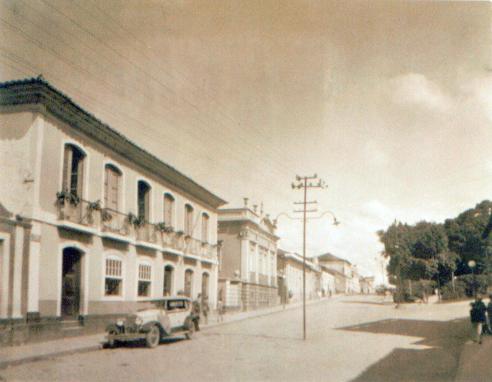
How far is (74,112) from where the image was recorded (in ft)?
55.7

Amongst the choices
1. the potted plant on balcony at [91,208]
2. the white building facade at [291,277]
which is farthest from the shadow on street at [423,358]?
the white building facade at [291,277]

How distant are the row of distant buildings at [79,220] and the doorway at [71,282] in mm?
33

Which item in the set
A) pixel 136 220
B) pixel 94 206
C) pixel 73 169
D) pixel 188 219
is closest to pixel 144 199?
pixel 136 220

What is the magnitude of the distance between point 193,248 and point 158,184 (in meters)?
5.21

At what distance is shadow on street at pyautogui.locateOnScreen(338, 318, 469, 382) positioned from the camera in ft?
34.1

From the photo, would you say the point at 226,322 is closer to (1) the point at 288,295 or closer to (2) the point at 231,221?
(2) the point at 231,221

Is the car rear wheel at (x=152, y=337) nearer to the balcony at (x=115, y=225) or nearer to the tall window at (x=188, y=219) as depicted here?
the balcony at (x=115, y=225)

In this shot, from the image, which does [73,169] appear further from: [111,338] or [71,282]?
[111,338]

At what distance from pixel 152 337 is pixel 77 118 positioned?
745 cm

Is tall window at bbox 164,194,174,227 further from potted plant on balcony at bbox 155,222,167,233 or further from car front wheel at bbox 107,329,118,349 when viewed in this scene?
car front wheel at bbox 107,329,118,349

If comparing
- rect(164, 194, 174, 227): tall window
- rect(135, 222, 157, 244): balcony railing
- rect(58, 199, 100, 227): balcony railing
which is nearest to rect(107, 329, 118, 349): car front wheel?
rect(58, 199, 100, 227): balcony railing

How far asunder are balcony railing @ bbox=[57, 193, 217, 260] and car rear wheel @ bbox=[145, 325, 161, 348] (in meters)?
4.29

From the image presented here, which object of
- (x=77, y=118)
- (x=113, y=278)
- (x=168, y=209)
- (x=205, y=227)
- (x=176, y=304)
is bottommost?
(x=176, y=304)

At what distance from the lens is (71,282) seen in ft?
57.9
